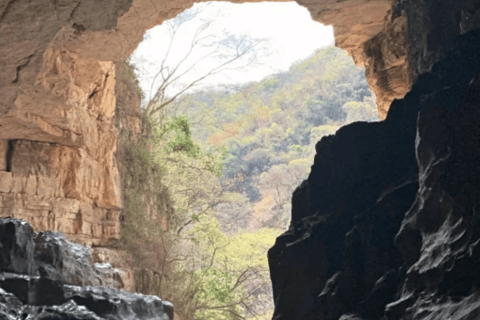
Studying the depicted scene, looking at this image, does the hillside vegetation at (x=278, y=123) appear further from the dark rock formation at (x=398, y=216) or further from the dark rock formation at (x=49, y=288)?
the dark rock formation at (x=49, y=288)

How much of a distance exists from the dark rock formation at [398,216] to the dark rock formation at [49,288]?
1.10 metres

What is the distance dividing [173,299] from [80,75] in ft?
18.3

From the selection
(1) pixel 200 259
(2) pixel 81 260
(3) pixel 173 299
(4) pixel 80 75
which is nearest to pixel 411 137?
(2) pixel 81 260

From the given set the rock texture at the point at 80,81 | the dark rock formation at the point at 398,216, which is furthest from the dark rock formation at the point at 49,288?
the rock texture at the point at 80,81

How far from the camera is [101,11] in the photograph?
692cm

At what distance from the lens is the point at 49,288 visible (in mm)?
3459

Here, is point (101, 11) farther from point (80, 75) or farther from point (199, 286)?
point (199, 286)

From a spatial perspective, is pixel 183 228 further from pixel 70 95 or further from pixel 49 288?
pixel 49 288

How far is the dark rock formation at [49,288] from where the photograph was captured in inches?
129

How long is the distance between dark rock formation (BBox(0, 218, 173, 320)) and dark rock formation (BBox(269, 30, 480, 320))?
3.61ft

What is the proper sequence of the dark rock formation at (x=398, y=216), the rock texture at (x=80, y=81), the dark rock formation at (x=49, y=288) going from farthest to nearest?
the rock texture at (x=80, y=81), the dark rock formation at (x=49, y=288), the dark rock formation at (x=398, y=216)

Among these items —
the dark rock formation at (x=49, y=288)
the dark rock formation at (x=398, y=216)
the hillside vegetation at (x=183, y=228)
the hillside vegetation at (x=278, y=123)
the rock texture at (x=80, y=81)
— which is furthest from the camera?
the hillside vegetation at (x=278, y=123)

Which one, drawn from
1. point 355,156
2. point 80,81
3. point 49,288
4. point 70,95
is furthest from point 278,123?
point 49,288

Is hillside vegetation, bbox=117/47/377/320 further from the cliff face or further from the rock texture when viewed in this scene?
the cliff face
